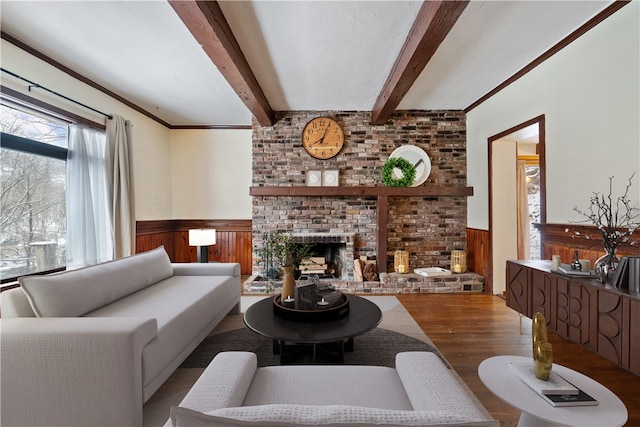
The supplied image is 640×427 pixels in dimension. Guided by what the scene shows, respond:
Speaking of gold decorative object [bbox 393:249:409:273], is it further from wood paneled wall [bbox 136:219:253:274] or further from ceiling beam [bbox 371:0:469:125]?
wood paneled wall [bbox 136:219:253:274]

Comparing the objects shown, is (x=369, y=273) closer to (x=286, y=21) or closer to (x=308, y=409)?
(x=286, y=21)

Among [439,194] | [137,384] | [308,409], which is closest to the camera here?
[308,409]

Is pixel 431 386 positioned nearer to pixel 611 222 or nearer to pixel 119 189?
pixel 611 222

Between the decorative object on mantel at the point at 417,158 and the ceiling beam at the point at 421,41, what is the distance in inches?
40.0

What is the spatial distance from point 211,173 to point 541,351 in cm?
484

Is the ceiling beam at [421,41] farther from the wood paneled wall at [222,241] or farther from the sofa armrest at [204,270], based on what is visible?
the wood paneled wall at [222,241]

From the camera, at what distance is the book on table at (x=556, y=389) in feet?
3.26

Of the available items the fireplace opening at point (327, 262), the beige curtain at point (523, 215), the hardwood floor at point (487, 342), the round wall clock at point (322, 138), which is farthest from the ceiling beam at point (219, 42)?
the beige curtain at point (523, 215)

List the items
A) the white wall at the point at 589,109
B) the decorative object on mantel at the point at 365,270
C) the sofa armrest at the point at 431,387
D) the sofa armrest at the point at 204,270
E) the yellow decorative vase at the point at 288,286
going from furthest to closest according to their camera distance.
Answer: the decorative object on mantel at the point at 365,270
the sofa armrest at the point at 204,270
the yellow decorative vase at the point at 288,286
the white wall at the point at 589,109
the sofa armrest at the point at 431,387

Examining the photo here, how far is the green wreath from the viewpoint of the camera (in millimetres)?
4082

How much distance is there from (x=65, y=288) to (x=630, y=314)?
3265 millimetres

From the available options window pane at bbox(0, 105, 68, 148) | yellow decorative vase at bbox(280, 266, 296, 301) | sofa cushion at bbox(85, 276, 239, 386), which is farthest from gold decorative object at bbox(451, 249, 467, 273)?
window pane at bbox(0, 105, 68, 148)

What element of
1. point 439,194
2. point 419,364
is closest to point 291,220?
point 439,194

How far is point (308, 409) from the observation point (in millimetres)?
619
